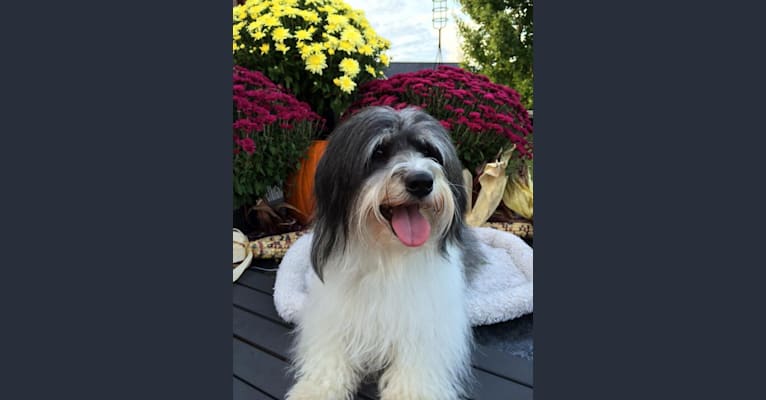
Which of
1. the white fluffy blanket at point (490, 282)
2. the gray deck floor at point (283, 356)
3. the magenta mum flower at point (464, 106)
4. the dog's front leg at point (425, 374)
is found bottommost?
the gray deck floor at point (283, 356)

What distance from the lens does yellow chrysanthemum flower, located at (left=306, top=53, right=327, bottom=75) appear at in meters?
3.03

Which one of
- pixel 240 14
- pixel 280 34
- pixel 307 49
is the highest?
pixel 240 14

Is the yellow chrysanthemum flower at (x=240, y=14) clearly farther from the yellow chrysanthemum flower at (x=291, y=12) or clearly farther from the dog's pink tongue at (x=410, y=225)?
the dog's pink tongue at (x=410, y=225)

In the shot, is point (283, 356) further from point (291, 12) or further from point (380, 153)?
point (291, 12)

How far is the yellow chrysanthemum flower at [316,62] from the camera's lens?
303 centimetres

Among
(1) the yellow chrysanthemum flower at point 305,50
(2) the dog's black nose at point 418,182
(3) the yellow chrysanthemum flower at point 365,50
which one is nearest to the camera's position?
(2) the dog's black nose at point 418,182

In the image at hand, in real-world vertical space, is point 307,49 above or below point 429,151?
above

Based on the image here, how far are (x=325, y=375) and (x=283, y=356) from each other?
1.07ft

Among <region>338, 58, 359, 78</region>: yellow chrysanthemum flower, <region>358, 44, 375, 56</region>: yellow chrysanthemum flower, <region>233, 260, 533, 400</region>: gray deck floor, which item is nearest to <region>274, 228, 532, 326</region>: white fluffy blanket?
<region>233, 260, 533, 400</region>: gray deck floor

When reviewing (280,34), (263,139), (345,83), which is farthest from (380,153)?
(280,34)

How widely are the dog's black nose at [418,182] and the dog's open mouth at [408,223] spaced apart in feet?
0.26

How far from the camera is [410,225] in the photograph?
1453 millimetres

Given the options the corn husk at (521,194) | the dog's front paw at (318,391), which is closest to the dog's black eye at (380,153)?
the dog's front paw at (318,391)

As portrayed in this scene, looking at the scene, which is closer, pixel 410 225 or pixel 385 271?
pixel 410 225
